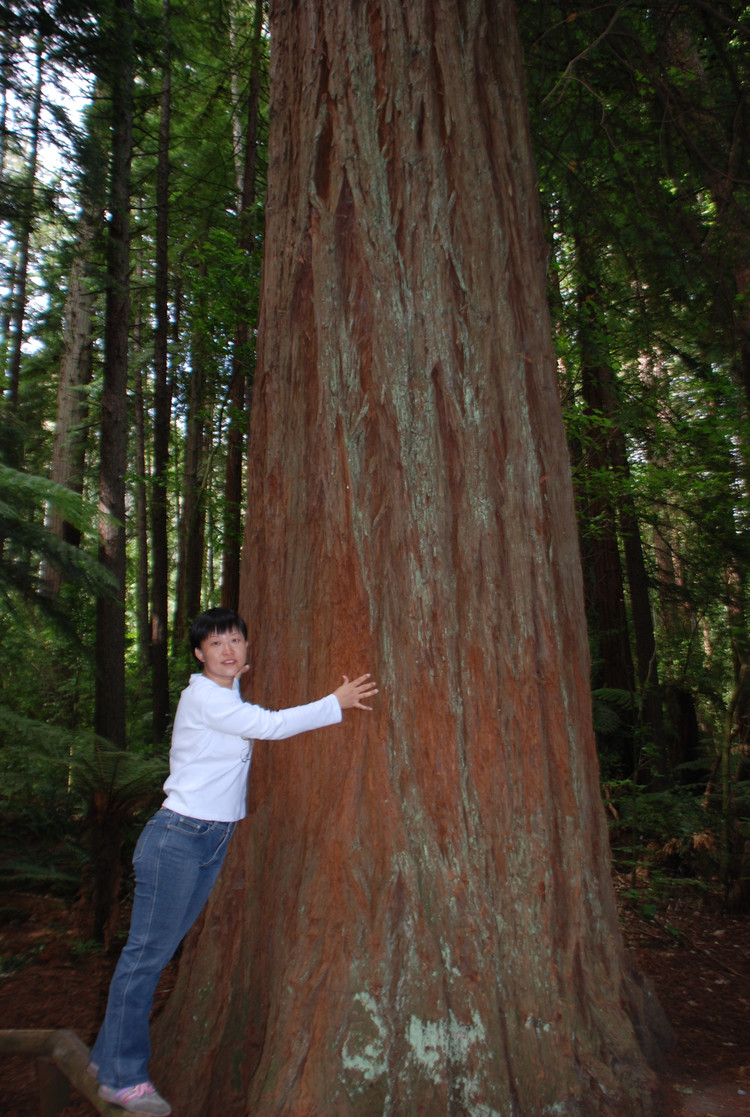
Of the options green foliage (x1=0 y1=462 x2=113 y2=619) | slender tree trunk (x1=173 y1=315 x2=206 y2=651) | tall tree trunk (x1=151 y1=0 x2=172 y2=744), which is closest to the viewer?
green foliage (x1=0 y1=462 x2=113 y2=619)

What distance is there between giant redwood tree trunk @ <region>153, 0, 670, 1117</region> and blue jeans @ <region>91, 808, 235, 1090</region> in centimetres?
17

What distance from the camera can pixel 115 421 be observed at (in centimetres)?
862

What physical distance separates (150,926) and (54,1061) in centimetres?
84

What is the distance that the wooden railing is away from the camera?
2.88 m

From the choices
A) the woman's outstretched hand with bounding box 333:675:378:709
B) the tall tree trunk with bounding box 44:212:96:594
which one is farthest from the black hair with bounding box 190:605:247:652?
the tall tree trunk with bounding box 44:212:96:594

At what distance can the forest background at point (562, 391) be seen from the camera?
5238mm

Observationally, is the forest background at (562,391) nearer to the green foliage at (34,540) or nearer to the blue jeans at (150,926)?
the green foliage at (34,540)

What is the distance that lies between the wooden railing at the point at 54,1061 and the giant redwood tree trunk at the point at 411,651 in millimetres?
309

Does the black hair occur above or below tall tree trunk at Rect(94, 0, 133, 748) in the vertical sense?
below

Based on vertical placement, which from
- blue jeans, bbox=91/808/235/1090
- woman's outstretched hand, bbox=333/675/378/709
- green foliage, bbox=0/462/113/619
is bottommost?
blue jeans, bbox=91/808/235/1090

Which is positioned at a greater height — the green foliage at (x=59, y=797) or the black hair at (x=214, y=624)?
the black hair at (x=214, y=624)

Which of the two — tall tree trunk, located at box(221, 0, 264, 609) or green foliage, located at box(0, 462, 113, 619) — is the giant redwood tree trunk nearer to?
green foliage, located at box(0, 462, 113, 619)

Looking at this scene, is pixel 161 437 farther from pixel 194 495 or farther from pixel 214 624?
pixel 214 624

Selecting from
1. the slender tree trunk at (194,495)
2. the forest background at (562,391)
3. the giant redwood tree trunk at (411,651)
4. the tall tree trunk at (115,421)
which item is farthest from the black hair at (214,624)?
the slender tree trunk at (194,495)
